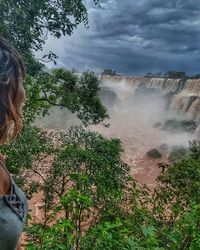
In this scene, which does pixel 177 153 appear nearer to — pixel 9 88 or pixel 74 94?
pixel 74 94

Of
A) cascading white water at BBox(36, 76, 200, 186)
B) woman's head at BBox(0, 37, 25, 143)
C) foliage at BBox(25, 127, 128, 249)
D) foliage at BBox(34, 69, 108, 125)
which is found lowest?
woman's head at BBox(0, 37, 25, 143)

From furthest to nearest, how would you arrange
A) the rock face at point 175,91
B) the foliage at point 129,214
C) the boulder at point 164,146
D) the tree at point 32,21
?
the rock face at point 175,91, the boulder at point 164,146, the tree at point 32,21, the foliage at point 129,214

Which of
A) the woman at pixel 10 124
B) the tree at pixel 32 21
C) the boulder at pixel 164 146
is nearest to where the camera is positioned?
the woman at pixel 10 124

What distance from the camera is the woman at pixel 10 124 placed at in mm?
1371

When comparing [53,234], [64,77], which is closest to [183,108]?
[64,77]

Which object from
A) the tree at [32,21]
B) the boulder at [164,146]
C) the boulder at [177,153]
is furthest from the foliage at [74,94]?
the boulder at [164,146]

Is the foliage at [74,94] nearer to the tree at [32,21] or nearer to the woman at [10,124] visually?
the tree at [32,21]

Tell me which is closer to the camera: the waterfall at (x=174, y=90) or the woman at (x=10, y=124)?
the woman at (x=10, y=124)

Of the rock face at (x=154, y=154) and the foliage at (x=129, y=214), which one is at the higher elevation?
the rock face at (x=154, y=154)

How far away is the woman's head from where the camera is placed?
147cm

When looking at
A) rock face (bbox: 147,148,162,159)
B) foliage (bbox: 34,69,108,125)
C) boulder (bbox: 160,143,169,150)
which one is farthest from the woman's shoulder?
boulder (bbox: 160,143,169,150)

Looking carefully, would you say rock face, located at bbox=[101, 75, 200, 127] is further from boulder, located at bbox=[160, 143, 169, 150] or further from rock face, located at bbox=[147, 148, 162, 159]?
rock face, located at bbox=[147, 148, 162, 159]

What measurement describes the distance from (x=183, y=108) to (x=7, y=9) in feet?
133

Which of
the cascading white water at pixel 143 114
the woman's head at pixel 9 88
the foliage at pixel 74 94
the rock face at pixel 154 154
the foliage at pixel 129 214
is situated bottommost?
the woman's head at pixel 9 88
